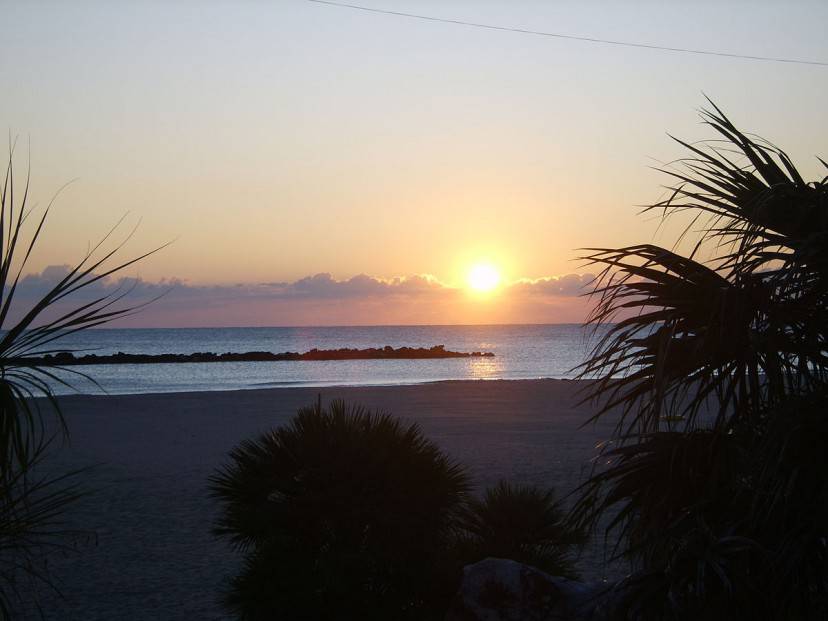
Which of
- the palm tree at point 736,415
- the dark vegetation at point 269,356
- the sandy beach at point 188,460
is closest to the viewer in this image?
the palm tree at point 736,415

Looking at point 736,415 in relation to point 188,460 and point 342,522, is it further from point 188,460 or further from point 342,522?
point 188,460

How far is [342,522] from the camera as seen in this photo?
17.6 ft

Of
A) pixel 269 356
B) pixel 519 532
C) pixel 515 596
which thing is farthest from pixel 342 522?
pixel 269 356

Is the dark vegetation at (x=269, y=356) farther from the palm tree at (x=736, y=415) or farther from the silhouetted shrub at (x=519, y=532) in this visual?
the palm tree at (x=736, y=415)

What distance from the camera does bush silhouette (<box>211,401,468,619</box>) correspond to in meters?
5.28

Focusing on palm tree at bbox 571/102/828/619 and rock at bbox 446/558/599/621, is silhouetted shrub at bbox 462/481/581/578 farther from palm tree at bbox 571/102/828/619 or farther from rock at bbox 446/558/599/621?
palm tree at bbox 571/102/828/619

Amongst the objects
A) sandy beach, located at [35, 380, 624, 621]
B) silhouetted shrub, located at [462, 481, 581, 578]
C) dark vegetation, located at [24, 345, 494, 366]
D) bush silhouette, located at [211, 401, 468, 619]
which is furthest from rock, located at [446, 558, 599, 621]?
dark vegetation, located at [24, 345, 494, 366]

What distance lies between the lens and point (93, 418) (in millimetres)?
23734

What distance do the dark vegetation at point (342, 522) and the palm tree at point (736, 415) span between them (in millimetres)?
1496

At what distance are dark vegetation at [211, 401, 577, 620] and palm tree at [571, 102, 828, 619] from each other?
4.91ft

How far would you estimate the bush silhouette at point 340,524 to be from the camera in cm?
528

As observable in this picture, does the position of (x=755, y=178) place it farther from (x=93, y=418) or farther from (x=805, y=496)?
(x=93, y=418)

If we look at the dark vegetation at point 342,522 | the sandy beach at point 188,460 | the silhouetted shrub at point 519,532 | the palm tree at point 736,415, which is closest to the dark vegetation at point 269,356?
the sandy beach at point 188,460

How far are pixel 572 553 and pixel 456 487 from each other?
3091 millimetres
